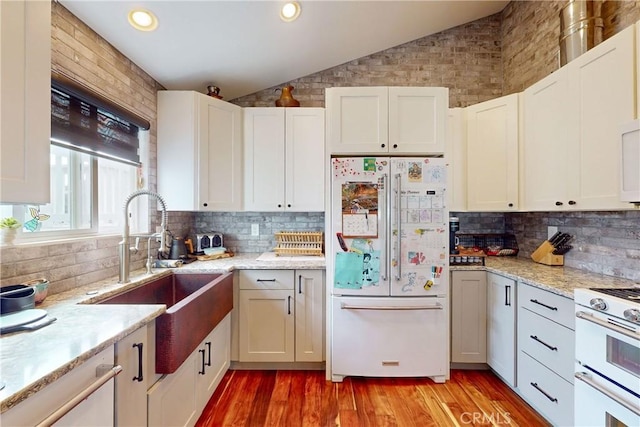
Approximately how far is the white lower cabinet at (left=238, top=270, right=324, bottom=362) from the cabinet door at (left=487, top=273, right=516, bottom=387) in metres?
1.36

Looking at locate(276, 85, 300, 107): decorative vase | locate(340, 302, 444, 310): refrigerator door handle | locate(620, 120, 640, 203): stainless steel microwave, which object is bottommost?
locate(340, 302, 444, 310): refrigerator door handle

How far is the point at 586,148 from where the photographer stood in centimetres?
173

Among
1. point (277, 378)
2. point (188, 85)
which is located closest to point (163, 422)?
point (277, 378)

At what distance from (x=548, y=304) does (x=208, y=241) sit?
8.83 ft

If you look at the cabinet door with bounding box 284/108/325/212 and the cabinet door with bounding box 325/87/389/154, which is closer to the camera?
the cabinet door with bounding box 325/87/389/154

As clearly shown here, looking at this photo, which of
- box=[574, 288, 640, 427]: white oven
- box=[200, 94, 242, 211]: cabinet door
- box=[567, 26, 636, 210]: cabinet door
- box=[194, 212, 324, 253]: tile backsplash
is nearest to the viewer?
box=[574, 288, 640, 427]: white oven

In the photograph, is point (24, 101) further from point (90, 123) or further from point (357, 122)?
point (357, 122)

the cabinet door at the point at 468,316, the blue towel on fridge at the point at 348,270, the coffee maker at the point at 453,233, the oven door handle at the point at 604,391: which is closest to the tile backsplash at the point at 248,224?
the blue towel on fridge at the point at 348,270

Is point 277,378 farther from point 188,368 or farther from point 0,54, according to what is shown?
point 0,54

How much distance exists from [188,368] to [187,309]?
41 centimetres

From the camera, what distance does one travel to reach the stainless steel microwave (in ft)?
4.33

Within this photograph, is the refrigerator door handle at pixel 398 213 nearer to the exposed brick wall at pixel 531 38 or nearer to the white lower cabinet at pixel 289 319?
the white lower cabinet at pixel 289 319

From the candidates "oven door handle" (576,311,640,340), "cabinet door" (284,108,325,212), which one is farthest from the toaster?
"oven door handle" (576,311,640,340)

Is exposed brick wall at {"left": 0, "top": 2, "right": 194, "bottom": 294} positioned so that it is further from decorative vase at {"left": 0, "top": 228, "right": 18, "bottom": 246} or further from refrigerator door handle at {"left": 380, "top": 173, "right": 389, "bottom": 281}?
refrigerator door handle at {"left": 380, "top": 173, "right": 389, "bottom": 281}
